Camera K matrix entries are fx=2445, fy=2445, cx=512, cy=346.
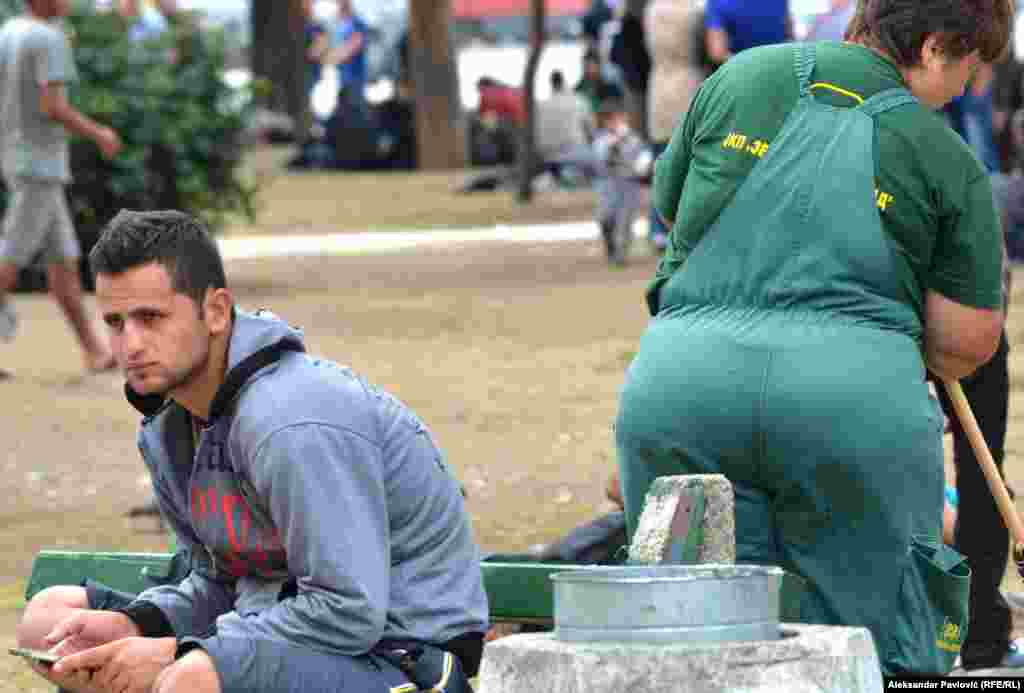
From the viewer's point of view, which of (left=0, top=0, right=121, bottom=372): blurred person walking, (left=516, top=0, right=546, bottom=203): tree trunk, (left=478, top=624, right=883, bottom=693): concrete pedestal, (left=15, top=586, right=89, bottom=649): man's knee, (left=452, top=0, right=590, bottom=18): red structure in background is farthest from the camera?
(left=452, top=0, right=590, bottom=18): red structure in background

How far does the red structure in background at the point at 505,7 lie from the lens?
39.8m

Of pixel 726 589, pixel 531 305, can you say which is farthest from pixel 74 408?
pixel 726 589

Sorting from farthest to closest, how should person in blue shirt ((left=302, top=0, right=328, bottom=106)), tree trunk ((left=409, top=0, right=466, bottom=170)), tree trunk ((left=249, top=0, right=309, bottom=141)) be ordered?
person in blue shirt ((left=302, top=0, right=328, bottom=106)) < tree trunk ((left=249, top=0, right=309, bottom=141)) < tree trunk ((left=409, top=0, right=466, bottom=170))

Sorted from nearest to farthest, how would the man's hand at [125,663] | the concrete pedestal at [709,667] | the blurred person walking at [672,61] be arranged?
the concrete pedestal at [709,667] → the man's hand at [125,663] → the blurred person walking at [672,61]

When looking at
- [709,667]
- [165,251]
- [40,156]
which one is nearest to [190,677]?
[165,251]

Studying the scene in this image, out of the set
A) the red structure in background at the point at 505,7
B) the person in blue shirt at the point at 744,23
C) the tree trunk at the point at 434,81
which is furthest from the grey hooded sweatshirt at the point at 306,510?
the red structure in background at the point at 505,7

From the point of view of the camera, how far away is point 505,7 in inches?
1607

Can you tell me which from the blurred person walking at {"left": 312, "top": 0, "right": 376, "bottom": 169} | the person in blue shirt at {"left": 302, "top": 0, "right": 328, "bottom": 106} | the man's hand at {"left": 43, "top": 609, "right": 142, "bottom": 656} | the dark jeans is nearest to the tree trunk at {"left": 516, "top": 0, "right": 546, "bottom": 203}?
the blurred person walking at {"left": 312, "top": 0, "right": 376, "bottom": 169}

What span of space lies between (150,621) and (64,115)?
6.93 metres

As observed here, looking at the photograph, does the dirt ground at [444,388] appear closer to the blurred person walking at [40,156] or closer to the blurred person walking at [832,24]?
the blurred person walking at [40,156]

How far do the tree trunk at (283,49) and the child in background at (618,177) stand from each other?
1408cm

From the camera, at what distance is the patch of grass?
2153 centimetres

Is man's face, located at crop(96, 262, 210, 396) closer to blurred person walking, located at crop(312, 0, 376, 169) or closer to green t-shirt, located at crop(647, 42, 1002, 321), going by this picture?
green t-shirt, located at crop(647, 42, 1002, 321)

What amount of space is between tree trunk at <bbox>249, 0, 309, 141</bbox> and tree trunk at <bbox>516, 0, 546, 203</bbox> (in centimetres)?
827
